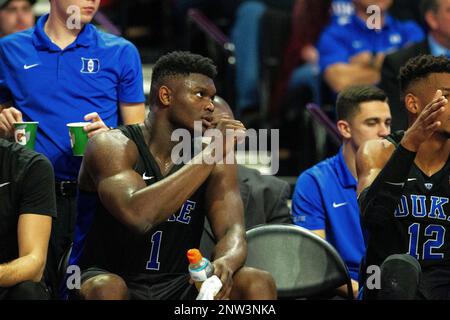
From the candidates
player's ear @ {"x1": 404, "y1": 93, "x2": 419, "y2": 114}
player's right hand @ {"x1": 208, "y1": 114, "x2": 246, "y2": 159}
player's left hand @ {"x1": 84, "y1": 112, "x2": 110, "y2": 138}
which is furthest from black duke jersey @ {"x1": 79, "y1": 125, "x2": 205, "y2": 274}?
player's ear @ {"x1": 404, "y1": 93, "x2": 419, "y2": 114}

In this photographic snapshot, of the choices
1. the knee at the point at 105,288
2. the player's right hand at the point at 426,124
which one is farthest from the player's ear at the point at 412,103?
the knee at the point at 105,288

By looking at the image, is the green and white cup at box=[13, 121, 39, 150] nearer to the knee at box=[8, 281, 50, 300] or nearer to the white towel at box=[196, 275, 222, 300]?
the knee at box=[8, 281, 50, 300]

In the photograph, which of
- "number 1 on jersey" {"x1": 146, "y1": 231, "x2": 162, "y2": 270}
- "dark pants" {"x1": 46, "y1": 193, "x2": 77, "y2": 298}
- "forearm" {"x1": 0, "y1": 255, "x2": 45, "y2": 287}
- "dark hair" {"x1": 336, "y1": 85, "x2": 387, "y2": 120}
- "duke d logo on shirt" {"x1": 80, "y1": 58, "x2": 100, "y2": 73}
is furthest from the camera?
"dark hair" {"x1": 336, "y1": 85, "x2": 387, "y2": 120}

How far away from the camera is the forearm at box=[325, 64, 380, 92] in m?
7.34

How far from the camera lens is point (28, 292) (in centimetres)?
425

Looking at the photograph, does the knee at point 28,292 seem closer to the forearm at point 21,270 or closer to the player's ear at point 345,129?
the forearm at point 21,270

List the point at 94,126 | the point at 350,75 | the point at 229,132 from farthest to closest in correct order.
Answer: the point at 350,75 → the point at 94,126 → the point at 229,132

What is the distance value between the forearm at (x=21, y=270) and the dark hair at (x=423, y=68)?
6.16ft

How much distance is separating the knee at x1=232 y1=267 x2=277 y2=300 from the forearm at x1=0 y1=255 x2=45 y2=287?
84 cm

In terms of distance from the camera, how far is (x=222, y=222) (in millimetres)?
4656

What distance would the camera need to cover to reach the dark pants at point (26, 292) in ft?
13.9

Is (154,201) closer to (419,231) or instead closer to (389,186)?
(389,186)

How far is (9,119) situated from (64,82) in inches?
16.7

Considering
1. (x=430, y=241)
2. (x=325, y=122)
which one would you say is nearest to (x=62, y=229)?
(x=430, y=241)
